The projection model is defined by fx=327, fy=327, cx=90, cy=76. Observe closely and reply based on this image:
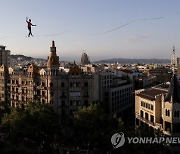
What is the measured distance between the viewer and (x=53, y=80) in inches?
2623

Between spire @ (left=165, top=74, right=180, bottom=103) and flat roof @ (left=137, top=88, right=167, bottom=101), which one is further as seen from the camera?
flat roof @ (left=137, top=88, right=167, bottom=101)

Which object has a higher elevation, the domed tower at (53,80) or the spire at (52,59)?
the spire at (52,59)

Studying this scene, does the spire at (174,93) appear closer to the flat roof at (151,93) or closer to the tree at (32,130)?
the flat roof at (151,93)

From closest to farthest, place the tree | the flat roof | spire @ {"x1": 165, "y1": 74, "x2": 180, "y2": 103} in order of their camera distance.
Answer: spire @ {"x1": 165, "y1": 74, "x2": 180, "y2": 103} < the tree < the flat roof

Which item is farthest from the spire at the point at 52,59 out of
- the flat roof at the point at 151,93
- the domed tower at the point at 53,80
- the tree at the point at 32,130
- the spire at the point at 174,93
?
the spire at the point at 174,93

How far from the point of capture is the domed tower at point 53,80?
66375 mm

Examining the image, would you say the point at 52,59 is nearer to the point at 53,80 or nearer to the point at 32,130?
the point at 53,80

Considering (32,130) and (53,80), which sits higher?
(53,80)

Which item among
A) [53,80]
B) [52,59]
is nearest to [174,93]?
[53,80]

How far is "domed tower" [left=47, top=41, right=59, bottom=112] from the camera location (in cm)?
6638

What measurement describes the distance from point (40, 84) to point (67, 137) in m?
16.2

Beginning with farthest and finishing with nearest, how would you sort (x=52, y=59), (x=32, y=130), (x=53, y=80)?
(x=53, y=80) → (x=52, y=59) → (x=32, y=130)

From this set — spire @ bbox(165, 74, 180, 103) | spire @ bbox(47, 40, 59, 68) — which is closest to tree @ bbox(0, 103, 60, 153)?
spire @ bbox(47, 40, 59, 68)

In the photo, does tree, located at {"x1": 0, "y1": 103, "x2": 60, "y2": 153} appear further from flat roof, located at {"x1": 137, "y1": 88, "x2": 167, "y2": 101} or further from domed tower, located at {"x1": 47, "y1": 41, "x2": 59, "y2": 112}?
flat roof, located at {"x1": 137, "y1": 88, "x2": 167, "y2": 101}
